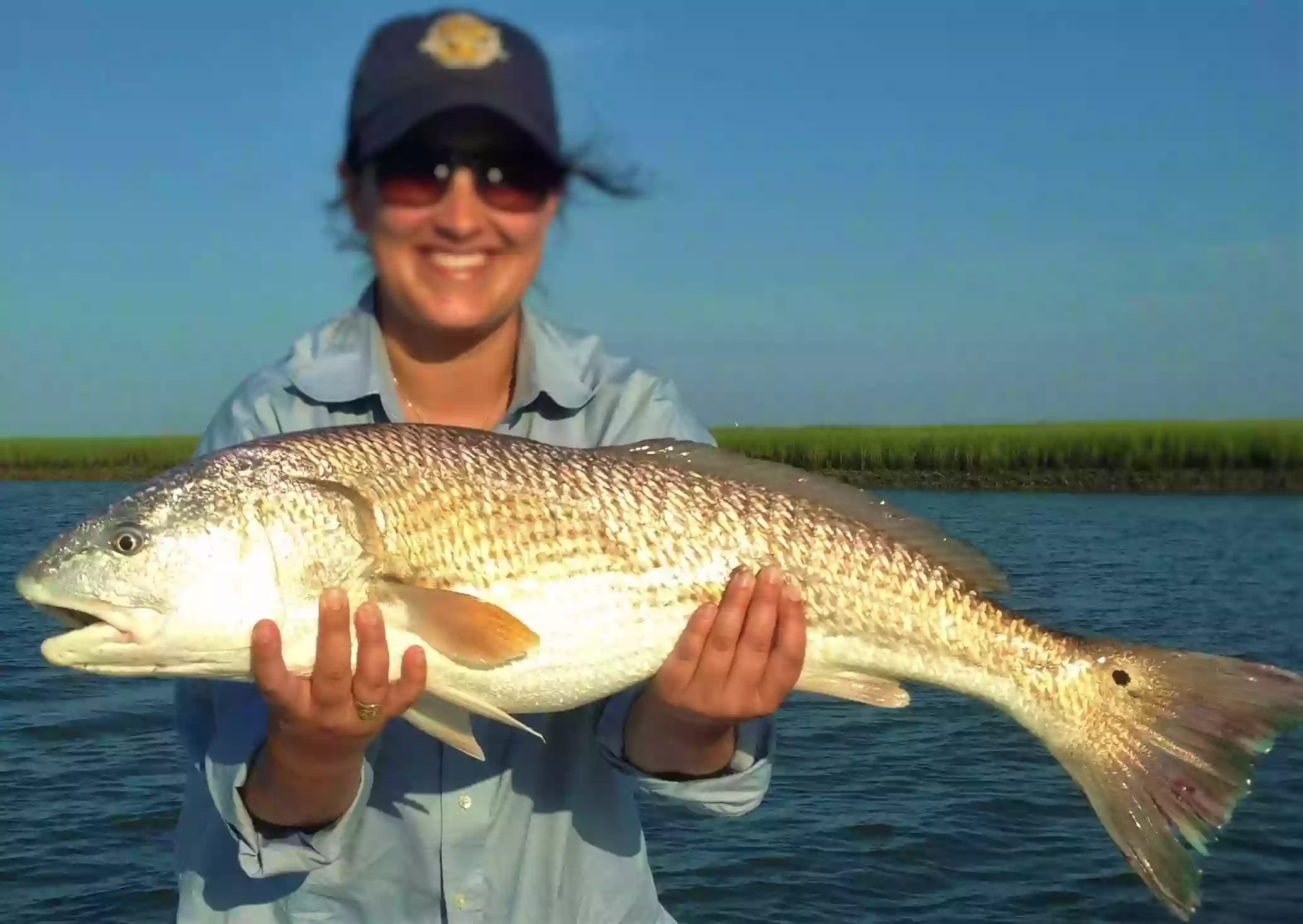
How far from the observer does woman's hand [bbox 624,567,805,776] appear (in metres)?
2.84

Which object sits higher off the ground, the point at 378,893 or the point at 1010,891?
the point at 378,893

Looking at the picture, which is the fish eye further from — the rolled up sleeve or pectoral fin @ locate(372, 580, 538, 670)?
the rolled up sleeve

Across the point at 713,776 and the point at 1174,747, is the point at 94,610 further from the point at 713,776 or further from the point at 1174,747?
the point at 1174,747

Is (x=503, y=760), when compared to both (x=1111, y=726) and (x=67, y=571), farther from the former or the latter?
(x=1111, y=726)

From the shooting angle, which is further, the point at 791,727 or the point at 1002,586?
the point at 791,727

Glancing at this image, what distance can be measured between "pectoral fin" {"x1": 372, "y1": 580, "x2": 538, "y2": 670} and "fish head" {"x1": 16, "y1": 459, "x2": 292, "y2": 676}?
1.02 ft

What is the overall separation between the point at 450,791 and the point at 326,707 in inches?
17.2

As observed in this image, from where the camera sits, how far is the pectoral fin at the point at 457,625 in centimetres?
272

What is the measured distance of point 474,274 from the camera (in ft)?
10.0

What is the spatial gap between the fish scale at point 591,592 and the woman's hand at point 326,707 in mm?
94

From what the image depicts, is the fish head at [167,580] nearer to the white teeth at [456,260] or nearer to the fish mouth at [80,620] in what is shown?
the fish mouth at [80,620]

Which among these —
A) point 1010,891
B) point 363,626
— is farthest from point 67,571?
point 1010,891

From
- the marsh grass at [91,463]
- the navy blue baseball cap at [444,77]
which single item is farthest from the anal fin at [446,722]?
the marsh grass at [91,463]

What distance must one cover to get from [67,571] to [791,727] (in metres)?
9.26
